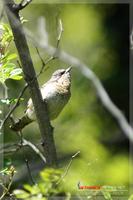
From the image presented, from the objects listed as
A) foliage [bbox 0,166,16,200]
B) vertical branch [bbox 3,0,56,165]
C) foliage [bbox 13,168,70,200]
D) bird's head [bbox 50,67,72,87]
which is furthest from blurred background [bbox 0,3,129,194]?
foliage [bbox 13,168,70,200]

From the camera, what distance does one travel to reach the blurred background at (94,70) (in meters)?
5.70

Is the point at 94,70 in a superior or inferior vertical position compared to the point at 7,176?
inferior

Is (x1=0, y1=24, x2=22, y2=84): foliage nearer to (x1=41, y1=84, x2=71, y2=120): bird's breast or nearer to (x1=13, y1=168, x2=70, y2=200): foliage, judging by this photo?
(x1=13, y1=168, x2=70, y2=200): foliage

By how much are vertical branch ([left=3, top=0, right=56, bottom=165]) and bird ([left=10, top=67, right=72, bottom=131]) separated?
82 centimetres

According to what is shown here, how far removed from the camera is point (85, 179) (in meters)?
3.47

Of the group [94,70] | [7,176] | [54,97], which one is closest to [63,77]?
[54,97]

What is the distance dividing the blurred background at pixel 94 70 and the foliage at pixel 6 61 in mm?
2404

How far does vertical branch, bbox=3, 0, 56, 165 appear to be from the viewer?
2.77m

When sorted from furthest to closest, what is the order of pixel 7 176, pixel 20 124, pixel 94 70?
pixel 94 70, pixel 20 124, pixel 7 176

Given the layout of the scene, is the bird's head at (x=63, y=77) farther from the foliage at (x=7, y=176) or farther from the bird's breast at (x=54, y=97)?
the foliage at (x=7, y=176)

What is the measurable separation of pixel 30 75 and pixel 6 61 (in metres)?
0.13

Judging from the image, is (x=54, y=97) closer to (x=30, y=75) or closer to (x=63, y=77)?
(x=63, y=77)

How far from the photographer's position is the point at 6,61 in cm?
295

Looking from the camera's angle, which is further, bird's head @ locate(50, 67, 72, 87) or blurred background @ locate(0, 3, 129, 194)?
blurred background @ locate(0, 3, 129, 194)
